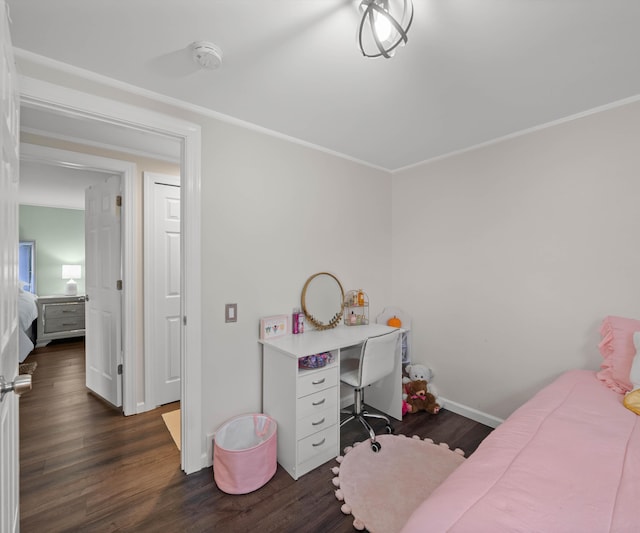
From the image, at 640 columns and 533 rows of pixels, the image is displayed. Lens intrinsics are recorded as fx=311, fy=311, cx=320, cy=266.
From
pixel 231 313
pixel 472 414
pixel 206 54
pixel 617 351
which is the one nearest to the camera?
pixel 206 54

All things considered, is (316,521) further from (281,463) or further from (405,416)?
(405,416)

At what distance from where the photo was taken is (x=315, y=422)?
1.99 meters

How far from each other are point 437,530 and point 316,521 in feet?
3.41

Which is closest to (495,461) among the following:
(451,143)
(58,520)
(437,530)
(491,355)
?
(437,530)

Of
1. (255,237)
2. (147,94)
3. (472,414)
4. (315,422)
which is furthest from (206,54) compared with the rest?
(472,414)

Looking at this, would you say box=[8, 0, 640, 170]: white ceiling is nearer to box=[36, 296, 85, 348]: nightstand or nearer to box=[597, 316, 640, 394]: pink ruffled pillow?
box=[597, 316, 640, 394]: pink ruffled pillow

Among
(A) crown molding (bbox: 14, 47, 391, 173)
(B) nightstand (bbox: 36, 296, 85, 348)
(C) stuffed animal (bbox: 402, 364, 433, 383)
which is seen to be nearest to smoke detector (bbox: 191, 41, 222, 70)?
(A) crown molding (bbox: 14, 47, 391, 173)

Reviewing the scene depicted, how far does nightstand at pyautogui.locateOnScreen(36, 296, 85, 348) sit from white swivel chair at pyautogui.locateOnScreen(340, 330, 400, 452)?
16.2 ft

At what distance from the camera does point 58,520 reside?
1.56 meters

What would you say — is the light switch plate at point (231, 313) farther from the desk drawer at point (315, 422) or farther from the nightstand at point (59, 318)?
the nightstand at point (59, 318)

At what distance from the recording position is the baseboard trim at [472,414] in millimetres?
2439

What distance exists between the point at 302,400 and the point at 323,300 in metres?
0.89

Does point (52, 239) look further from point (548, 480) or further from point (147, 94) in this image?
point (548, 480)

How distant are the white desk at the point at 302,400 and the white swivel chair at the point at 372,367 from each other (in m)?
0.14
